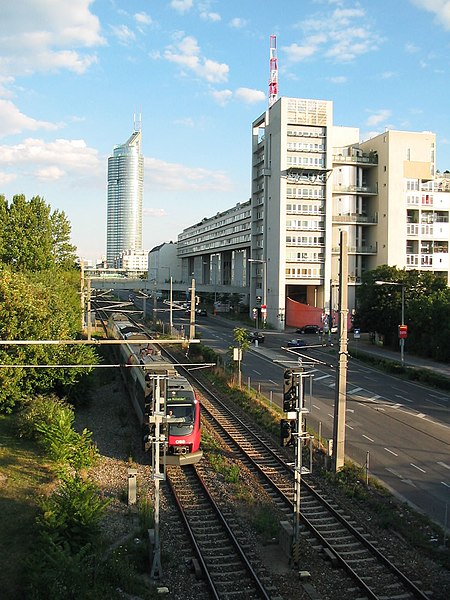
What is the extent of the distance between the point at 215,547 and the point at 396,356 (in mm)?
40514

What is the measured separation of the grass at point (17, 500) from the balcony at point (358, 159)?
213 feet

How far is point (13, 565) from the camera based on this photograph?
40.2 ft

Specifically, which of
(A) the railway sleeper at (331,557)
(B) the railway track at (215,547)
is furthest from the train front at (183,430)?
(A) the railway sleeper at (331,557)

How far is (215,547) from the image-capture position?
44.9 feet

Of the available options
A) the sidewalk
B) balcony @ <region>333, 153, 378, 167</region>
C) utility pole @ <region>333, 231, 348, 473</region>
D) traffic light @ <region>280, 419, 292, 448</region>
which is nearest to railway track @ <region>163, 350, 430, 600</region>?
traffic light @ <region>280, 419, 292, 448</region>

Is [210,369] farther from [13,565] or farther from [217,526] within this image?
[13,565]

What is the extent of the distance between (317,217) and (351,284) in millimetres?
10591

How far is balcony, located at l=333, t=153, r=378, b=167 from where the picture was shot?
7769 centimetres

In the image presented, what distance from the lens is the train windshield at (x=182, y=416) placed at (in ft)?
61.8

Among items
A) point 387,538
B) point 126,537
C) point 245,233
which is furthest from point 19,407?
point 245,233

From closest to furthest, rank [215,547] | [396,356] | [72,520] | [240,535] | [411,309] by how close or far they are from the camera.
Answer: [72,520] → [215,547] → [240,535] → [411,309] → [396,356]

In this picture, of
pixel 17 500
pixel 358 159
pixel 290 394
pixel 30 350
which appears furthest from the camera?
pixel 358 159

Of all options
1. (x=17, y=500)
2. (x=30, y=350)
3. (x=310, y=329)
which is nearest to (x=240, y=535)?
(x=17, y=500)

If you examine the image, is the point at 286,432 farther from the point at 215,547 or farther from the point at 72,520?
the point at 72,520
